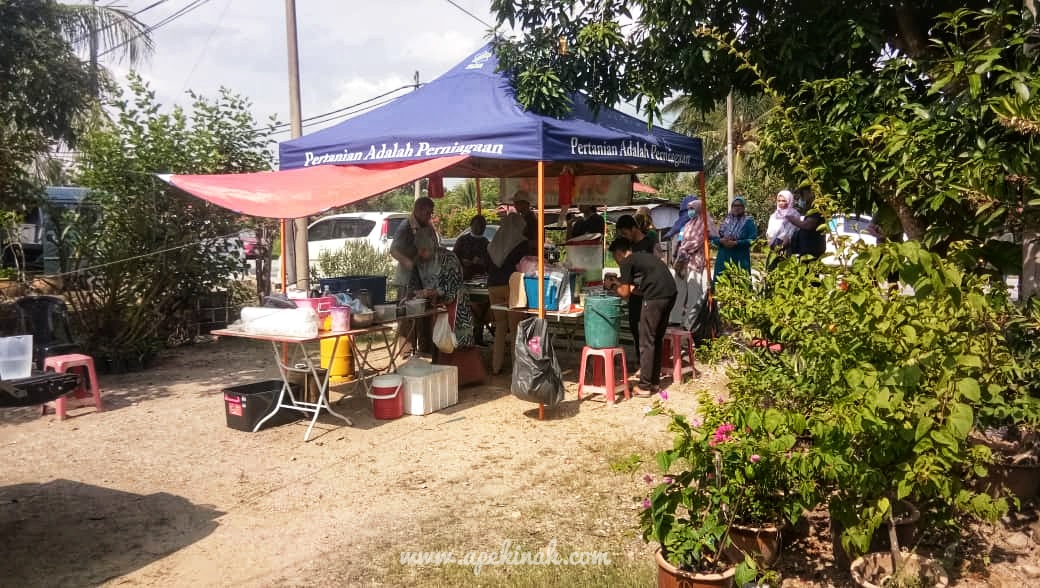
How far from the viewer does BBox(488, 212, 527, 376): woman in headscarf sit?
769 centimetres

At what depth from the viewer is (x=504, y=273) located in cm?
789

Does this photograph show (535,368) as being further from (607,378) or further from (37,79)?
(37,79)

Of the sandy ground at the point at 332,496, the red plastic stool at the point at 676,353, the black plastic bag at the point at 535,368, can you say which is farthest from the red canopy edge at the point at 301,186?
the red plastic stool at the point at 676,353

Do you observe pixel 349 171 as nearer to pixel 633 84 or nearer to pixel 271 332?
pixel 271 332

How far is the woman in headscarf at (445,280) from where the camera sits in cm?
704

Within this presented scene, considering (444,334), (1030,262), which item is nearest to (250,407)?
(444,334)

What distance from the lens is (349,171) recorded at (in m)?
6.86

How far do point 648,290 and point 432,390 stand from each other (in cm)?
200

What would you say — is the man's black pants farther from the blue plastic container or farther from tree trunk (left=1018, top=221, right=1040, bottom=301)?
tree trunk (left=1018, top=221, right=1040, bottom=301)

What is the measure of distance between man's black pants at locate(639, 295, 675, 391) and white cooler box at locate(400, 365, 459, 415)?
1.67 meters

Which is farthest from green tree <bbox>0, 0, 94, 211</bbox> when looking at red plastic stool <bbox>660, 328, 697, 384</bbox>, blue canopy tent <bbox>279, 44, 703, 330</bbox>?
red plastic stool <bbox>660, 328, 697, 384</bbox>

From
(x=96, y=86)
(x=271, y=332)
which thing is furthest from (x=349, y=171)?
(x=96, y=86)

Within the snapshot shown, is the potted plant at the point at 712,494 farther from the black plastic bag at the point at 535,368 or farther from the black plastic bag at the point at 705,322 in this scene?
the black plastic bag at the point at 705,322

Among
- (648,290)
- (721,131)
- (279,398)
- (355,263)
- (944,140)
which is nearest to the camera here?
(944,140)
